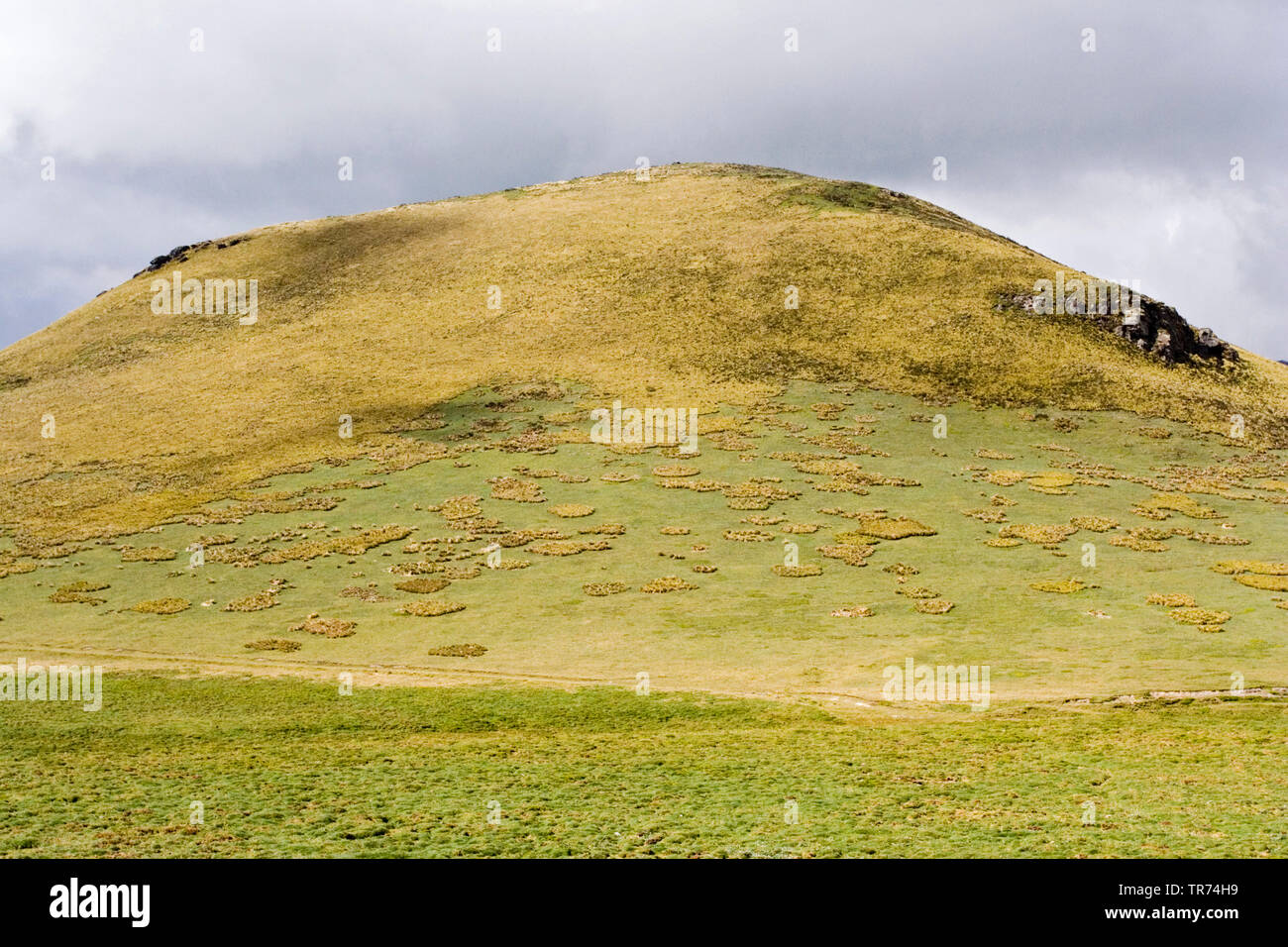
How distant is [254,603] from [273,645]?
7059 mm

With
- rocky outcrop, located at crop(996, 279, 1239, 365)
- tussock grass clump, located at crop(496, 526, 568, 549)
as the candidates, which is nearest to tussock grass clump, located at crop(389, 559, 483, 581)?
tussock grass clump, located at crop(496, 526, 568, 549)

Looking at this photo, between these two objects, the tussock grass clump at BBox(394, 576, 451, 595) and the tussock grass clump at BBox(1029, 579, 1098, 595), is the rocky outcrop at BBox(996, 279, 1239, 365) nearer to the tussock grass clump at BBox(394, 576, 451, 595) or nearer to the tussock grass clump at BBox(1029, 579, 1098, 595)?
the tussock grass clump at BBox(1029, 579, 1098, 595)

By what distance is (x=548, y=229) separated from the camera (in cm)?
12594

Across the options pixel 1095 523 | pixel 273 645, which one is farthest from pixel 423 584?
pixel 1095 523

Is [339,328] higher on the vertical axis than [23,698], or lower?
higher

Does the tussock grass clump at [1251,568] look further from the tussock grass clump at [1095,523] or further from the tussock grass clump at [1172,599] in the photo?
the tussock grass clump at [1095,523]

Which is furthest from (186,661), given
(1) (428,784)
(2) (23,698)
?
(1) (428,784)

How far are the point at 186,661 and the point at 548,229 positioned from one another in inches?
3830

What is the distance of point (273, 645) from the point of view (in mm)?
40625

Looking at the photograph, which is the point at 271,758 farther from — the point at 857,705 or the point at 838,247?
the point at 838,247

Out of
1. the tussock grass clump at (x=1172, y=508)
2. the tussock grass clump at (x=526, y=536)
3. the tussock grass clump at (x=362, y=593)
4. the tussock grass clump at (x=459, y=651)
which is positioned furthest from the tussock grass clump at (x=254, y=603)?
the tussock grass clump at (x=1172, y=508)

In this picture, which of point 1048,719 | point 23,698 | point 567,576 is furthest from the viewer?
point 567,576

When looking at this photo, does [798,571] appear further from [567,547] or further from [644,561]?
[567,547]

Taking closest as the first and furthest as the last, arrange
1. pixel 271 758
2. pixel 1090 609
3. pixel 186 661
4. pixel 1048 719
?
1. pixel 271 758
2. pixel 1048 719
3. pixel 186 661
4. pixel 1090 609
